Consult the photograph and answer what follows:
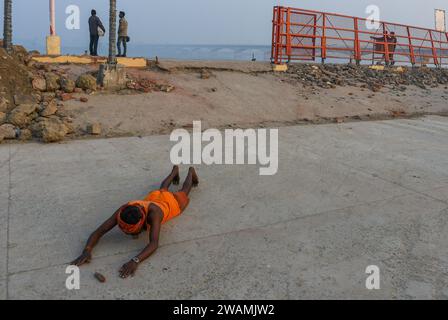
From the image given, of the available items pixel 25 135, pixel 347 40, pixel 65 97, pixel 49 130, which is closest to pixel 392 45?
pixel 347 40

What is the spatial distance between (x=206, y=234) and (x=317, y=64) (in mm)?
11988

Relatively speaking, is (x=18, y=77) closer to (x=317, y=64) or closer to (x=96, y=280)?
(x=96, y=280)

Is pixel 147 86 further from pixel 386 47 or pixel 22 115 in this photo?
pixel 386 47

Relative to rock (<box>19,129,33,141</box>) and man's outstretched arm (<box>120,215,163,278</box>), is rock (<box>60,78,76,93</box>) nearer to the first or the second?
rock (<box>19,129,33,141</box>)

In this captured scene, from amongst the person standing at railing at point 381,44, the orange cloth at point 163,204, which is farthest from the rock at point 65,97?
the person standing at railing at point 381,44

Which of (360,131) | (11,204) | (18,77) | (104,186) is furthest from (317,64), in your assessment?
(11,204)

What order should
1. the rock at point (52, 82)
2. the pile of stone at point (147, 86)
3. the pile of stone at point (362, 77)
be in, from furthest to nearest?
1. the pile of stone at point (362, 77)
2. the pile of stone at point (147, 86)
3. the rock at point (52, 82)

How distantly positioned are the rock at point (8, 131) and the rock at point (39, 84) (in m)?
1.81

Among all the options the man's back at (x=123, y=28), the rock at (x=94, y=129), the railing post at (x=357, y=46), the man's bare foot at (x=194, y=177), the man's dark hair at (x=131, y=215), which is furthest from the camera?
the railing post at (x=357, y=46)

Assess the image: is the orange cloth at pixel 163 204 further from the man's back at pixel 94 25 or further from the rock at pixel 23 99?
the man's back at pixel 94 25

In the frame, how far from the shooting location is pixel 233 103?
10008mm

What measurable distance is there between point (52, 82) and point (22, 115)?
170cm

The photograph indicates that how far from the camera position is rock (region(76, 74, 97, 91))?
902cm

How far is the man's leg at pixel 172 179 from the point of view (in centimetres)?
450
